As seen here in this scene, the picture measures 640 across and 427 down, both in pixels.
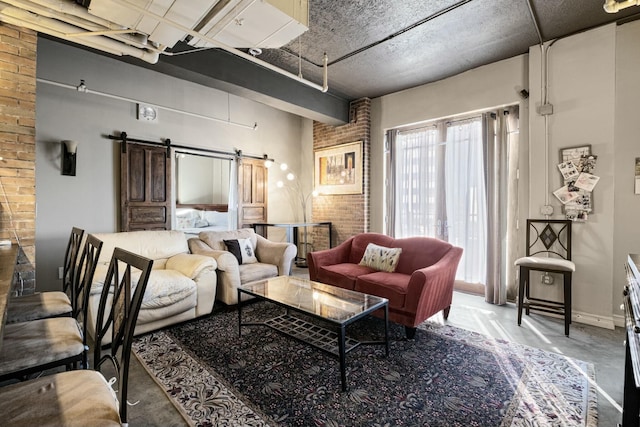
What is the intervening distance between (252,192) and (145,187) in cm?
179

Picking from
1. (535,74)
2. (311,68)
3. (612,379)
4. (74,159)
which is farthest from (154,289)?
(535,74)

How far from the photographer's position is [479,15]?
9.35 ft

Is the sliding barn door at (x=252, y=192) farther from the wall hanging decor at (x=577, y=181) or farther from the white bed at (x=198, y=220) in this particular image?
the wall hanging decor at (x=577, y=181)

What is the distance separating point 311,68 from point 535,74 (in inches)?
104

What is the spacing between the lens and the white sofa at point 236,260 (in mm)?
3377

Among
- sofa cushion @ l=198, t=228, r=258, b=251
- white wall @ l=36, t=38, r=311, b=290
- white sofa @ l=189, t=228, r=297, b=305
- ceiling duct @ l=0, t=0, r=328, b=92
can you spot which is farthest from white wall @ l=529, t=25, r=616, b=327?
white wall @ l=36, t=38, r=311, b=290

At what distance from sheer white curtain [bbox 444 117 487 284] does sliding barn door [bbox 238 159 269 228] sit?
126 inches

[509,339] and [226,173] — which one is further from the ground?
[226,173]

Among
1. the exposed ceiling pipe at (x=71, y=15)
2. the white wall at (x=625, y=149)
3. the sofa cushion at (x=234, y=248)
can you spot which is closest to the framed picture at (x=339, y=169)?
the sofa cushion at (x=234, y=248)

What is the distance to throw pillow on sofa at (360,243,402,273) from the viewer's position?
3.46 m

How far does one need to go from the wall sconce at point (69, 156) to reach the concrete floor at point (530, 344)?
257 centimetres

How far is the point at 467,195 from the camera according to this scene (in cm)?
412

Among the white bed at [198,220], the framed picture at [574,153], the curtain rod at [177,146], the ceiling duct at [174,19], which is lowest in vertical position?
the white bed at [198,220]

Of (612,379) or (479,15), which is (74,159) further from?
(612,379)
